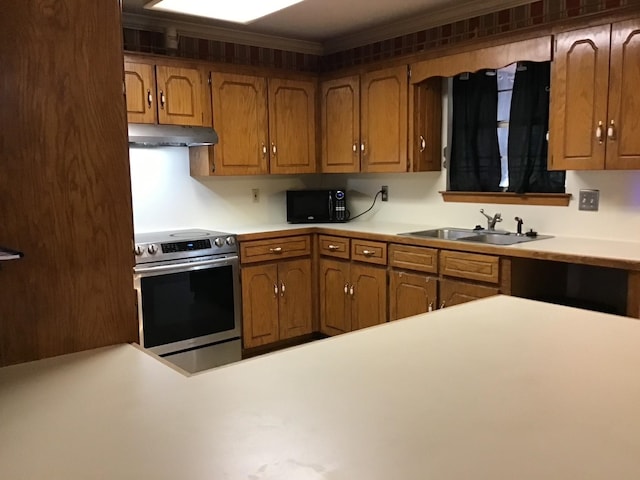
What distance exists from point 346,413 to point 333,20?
3629 millimetres

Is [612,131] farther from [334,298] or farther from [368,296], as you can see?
[334,298]

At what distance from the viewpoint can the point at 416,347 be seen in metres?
1.29

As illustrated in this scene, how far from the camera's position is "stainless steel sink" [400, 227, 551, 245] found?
3.39m

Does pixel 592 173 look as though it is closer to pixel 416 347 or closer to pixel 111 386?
pixel 416 347

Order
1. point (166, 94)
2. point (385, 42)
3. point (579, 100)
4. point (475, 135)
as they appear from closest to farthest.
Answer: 1. point (579, 100)
2. point (166, 94)
3. point (475, 135)
4. point (385, 42)

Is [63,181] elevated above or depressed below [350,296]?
above

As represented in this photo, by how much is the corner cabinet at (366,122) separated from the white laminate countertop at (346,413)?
2.69 meters

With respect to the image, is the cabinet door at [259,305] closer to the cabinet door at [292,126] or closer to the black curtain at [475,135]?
the cabinet door at [292,126]

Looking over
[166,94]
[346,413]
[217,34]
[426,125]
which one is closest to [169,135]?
[166,94]

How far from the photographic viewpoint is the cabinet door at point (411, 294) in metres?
3.38

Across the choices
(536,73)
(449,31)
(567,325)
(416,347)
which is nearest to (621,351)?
(567,325)

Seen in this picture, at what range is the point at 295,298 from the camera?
4.13 metres

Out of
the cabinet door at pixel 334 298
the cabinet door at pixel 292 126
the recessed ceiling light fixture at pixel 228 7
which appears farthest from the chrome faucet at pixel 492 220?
the recessed ceiling light fixture at pixel 228 7

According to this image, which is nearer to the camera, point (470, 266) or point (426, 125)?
point (470, 266)
